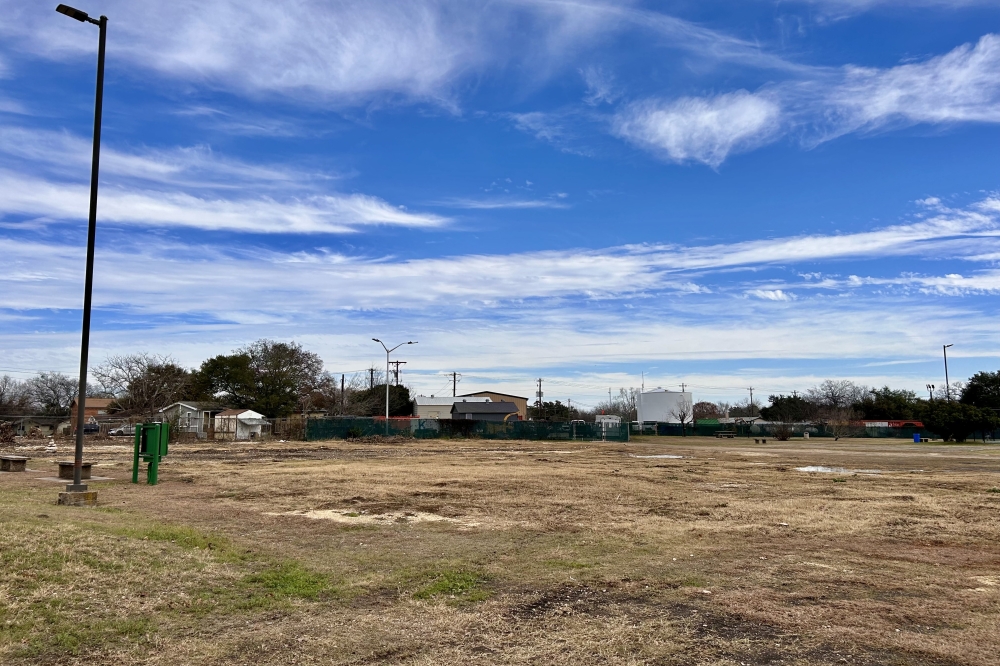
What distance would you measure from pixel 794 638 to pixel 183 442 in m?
48.2

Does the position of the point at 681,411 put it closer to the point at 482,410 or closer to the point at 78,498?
the point at 482,410

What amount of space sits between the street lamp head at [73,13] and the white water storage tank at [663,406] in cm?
9978

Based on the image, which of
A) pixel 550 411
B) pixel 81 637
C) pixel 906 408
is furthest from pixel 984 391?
pixel 81 637

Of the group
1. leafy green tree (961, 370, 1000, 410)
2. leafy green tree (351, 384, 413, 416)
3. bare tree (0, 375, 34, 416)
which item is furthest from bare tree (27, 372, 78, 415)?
leafy green tree (961, 370, 1000, 410)

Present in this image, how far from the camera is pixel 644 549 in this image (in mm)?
9680

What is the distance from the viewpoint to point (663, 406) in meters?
110

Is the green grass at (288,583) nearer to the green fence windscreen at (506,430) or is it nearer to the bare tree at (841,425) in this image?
the green fence windscreen at (506,430)

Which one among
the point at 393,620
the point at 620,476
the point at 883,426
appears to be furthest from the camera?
the point at 883,426

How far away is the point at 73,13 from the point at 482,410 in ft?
297

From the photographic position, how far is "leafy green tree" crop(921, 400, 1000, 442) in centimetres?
5859

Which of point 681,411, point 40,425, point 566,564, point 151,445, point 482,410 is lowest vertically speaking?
point 566,564

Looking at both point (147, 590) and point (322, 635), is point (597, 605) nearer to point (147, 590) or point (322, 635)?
point (322, 635)

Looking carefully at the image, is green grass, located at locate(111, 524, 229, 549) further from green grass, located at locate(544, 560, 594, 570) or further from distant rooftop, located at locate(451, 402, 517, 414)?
distant rooftop, located at locate(451, 402, 517, 414)

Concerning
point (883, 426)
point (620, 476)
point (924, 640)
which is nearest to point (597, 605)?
point (924, 640)
